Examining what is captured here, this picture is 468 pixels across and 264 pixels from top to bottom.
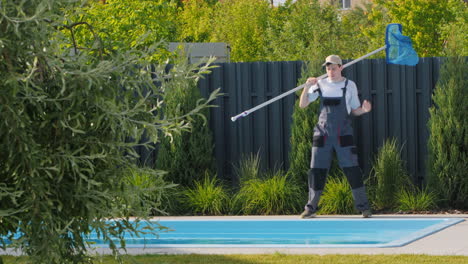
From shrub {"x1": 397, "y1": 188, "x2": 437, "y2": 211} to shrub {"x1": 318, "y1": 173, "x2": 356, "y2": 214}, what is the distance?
0.61 meters

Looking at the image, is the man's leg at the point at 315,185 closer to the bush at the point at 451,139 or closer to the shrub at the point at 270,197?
the shrub at the point at 270,197

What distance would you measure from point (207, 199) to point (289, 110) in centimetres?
177

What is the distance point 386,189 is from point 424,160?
0.82 metres

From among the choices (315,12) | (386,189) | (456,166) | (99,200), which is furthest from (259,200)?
(315,12)

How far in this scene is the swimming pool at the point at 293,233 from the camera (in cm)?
885

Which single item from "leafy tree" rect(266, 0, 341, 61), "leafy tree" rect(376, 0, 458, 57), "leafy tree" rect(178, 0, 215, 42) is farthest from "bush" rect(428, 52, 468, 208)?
"leafy tree" rect(178, 0, 215, 42)

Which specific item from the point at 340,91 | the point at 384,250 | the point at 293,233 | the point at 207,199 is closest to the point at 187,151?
the point at 207,199

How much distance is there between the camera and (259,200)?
11.9 m

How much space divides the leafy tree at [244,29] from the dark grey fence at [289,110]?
22009 mm

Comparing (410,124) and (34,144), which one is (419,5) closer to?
(410,124)

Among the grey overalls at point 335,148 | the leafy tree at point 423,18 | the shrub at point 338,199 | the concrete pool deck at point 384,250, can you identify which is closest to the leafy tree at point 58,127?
the concrete pool deck at point 384,250

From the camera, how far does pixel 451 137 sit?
37.7ft

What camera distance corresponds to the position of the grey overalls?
1073cm

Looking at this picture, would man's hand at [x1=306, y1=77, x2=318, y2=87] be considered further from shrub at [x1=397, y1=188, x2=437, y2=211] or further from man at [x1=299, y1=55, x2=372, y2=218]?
shrub at [x1=397, y1=188, x2=437, y2=211]
